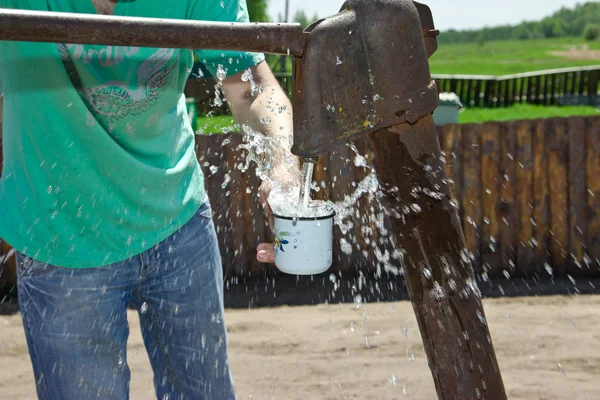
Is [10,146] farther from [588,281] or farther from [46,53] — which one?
[588,281]

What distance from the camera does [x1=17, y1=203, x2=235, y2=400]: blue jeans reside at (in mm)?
1713

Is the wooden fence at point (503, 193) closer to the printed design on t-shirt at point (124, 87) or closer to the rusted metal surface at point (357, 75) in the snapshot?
the printed design on t-shirt at point (124, 87)

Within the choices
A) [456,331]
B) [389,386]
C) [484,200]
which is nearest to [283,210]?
[456,331]

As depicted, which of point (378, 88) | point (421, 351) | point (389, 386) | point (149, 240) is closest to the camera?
point (378, 88)

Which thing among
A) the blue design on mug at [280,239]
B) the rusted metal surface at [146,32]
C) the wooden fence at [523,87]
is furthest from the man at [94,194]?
the wooden fence at [523,87]

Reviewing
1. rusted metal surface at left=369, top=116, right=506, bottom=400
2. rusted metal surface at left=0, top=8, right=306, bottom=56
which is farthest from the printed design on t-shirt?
rusted metal surface at left=369, top=116, right=506, bottom=400

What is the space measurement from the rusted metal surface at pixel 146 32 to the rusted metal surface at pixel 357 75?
2.1 inches

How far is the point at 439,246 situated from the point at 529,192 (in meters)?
4.38

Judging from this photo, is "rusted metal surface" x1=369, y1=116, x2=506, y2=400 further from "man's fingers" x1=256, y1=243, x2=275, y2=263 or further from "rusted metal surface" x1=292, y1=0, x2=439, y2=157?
"man's fingers" x1=256, y1=243, x2=275, y2=263

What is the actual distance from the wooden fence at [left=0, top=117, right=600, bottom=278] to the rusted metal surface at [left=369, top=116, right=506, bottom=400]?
3.97 meters

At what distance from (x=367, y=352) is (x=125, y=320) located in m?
2.39

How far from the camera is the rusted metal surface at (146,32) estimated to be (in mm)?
1127

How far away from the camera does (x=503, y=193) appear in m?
5.48

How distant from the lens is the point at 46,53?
167cm
